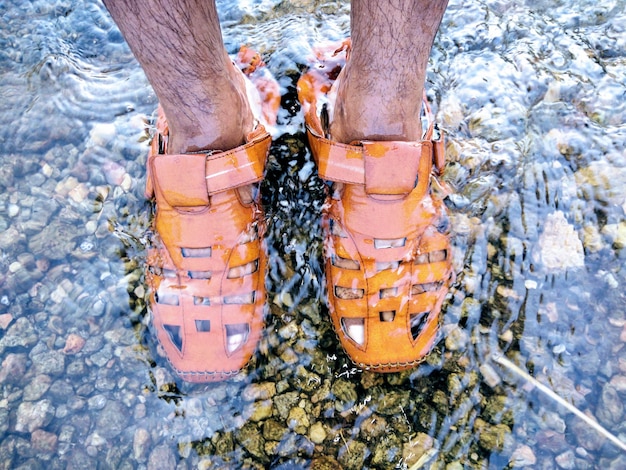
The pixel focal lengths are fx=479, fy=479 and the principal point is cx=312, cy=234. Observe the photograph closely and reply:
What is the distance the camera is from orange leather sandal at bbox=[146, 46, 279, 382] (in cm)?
183

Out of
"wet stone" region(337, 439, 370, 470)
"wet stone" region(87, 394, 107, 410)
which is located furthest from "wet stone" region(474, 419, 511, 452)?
"wet stone" region(87, 394, 107, 410)

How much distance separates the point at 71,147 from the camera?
9.00 feet

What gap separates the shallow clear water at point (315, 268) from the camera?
6.74ft

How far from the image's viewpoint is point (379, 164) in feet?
5.85

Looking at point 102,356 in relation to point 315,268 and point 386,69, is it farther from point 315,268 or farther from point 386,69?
point 386,69

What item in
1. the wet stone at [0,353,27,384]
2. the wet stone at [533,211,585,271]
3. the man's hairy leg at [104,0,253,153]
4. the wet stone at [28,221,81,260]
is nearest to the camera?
the man's hairy leg at [104,0,253,153]

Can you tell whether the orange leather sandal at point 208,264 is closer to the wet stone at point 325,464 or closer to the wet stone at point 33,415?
the wet stone at point 325,464

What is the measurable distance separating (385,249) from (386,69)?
69 cm

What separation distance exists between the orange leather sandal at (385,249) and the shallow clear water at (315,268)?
9.1 inches

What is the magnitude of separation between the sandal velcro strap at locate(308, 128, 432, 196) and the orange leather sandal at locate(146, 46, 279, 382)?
31cm

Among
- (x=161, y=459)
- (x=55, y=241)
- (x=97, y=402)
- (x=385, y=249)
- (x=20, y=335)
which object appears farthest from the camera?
(x=55, y=241)

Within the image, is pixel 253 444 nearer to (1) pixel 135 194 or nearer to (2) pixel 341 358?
(2) pixel 341 358

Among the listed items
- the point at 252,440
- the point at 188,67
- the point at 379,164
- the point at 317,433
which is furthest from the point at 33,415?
the point at 379,164

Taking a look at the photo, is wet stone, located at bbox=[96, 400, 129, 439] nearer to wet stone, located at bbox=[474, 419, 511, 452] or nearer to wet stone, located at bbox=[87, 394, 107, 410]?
wet stone, located at bbox=[87, 394, 107, 410]
